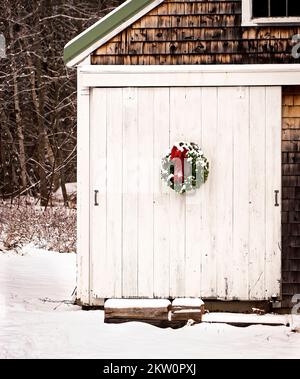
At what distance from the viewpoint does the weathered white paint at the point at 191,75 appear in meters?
9.59

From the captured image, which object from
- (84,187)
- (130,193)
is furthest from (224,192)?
(84,187)

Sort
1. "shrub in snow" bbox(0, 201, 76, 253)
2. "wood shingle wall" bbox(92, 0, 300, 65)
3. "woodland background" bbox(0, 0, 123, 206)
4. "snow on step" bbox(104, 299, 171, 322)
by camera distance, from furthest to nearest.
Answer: "woodland background" bbox(0, 0, 123, 206)
"shrub in snow" bbox(0, 201, 76, 253)
"wood shingle wall" bbox(92, 0, 300, 65)
"snow on step" bbox(104, 299, 171, 322)

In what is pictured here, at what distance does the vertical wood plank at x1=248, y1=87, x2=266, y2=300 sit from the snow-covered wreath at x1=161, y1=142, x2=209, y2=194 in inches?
23.7

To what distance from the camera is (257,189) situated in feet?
31.9

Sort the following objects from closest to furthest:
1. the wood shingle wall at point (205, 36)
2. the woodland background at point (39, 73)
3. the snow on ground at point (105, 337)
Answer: the snow on ground at point (105, 337)
the wood shingle wall at point (205, 36)
the woodland background at point (39, 73)

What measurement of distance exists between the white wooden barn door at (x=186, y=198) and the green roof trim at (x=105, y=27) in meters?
0.54

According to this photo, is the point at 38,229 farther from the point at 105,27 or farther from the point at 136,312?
the point at 136,312

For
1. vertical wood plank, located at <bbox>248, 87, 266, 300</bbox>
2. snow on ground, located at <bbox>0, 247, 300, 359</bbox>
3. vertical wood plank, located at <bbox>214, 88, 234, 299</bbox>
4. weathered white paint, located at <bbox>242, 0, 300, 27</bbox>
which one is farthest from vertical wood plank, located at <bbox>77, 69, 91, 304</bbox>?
weathered white paint, located at <bbox>242, 0, 300, 27</bbox>

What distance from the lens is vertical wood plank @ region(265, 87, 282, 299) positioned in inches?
382

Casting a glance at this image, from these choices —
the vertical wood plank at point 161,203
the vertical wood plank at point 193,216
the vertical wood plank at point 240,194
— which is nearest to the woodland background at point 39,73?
the vertical wood plank at point 161,203

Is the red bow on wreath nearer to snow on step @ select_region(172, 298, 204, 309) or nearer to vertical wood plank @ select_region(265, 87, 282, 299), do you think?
vertical wood plank @ select_region(265, 87, 282, 299)

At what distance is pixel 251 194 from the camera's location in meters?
9.73

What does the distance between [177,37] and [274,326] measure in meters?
3.61

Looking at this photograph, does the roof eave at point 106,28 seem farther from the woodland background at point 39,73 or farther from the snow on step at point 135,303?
the woodland background at point 39,73
